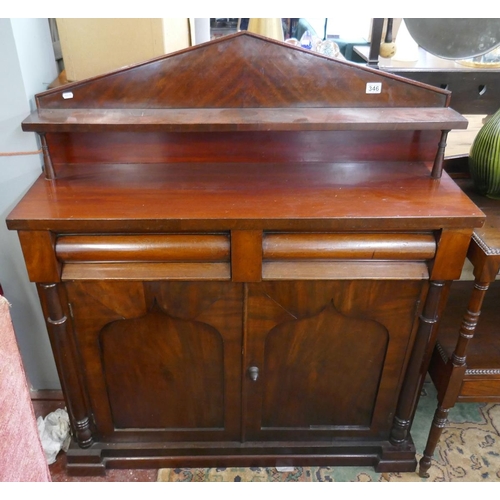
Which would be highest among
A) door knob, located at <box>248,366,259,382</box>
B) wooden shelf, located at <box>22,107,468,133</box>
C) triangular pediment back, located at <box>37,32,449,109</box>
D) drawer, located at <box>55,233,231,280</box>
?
triangular pediment back, located at <box>37,32,449,109</box>

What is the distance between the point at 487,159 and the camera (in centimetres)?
118

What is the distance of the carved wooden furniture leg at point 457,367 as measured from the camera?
1070 millimetres

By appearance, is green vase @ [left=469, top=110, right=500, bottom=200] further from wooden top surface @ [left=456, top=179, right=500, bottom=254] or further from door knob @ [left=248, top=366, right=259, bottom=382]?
door knob @ [left=248, top=366, right=259, bottom=382]

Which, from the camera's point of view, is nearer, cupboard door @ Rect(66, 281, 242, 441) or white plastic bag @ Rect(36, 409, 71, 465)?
cupboard door @ Rect(66, 281, 242, 441)

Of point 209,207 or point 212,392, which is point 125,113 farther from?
point 212,392

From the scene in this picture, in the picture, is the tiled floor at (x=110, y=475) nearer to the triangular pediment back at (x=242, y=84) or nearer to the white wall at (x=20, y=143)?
the white wall at (x=20, y=143)

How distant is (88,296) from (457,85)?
110 cm

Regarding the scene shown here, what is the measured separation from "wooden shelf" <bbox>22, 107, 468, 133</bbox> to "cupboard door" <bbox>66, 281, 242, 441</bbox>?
12.9 inches

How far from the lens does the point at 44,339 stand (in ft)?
4.71

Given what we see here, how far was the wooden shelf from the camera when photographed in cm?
101

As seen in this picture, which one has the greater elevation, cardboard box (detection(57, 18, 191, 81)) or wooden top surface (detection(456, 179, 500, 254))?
cardboard box (detection(57, 18, 191, 81))

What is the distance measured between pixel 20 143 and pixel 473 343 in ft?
4.00

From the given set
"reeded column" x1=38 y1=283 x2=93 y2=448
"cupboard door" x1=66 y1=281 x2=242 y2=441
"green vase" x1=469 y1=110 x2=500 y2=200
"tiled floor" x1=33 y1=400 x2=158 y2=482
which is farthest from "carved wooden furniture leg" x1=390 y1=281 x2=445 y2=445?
"reeded column" x1=38 y1=283 x2=93 y2=448

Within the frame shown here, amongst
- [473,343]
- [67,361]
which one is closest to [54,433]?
[67,361]
